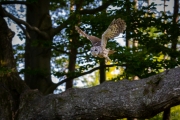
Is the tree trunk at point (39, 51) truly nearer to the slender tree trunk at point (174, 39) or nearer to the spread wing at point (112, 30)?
the slender tree trunk at point (174, 39)

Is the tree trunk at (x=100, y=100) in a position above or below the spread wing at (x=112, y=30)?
below

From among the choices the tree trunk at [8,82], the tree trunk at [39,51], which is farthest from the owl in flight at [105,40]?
the tree trunk at [39,51]

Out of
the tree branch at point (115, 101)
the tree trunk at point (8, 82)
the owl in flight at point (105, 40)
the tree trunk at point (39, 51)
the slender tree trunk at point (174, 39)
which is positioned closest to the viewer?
the owl in flight at point (105, 40)

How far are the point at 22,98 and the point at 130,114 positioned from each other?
1959 mm

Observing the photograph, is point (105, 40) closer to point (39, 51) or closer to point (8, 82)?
point (8, 82)

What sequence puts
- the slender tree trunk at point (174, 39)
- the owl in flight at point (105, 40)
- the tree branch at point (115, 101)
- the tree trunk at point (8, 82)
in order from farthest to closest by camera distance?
the tree trunk at point (8, 82) < the slender tree trunk at point (174, 39) < the tree branch at point (115, 101) < the owl in flight at point (105, 40)

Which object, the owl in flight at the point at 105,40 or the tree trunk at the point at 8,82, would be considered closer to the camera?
the owl in flight at the point at 105,40

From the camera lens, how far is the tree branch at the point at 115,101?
4.98 metres

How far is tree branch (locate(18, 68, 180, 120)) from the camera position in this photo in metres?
4.98

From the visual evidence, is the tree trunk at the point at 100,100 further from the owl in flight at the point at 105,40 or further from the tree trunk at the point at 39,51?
the tree trunk at the point at 39,51

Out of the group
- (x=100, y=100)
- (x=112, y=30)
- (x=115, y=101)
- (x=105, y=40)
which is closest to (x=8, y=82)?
(x=100, y=100)

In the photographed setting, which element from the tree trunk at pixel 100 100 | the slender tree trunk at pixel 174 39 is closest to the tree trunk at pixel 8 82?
the tree trunk at pixel 100 100

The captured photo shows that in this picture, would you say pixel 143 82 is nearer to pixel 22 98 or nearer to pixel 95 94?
pixel 95 94

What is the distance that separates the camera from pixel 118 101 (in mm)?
5258
